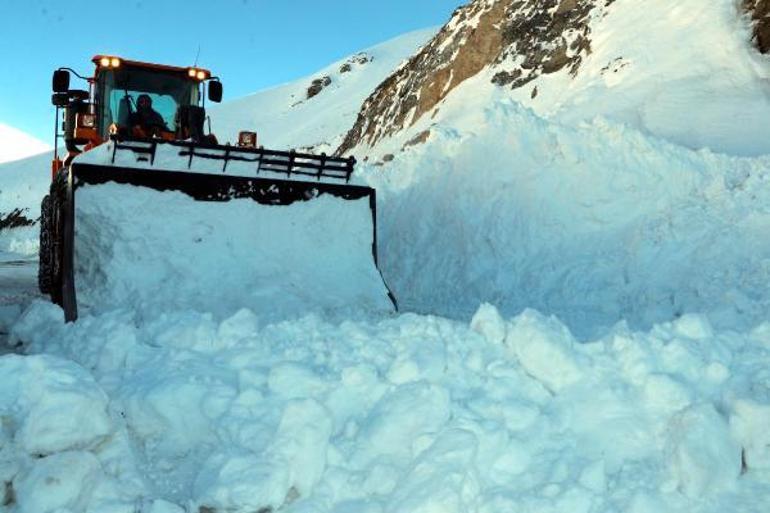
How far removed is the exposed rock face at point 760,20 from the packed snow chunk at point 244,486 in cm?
1327

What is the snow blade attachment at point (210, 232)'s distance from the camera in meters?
5.99

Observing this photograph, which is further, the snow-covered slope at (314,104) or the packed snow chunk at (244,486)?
the snow-covered slope at (314,104)

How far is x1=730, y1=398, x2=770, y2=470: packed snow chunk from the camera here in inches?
126

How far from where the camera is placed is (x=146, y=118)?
27.4 ft

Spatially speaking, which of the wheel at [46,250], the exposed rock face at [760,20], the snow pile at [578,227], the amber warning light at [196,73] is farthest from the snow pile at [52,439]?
the exposed rock face at [760,20]

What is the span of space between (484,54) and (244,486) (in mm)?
21394

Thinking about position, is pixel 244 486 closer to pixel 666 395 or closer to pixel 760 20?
pixel 666 395

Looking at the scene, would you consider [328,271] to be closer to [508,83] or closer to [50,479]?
[50,479]

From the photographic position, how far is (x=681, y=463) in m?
3.11

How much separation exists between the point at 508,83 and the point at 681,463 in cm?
1795

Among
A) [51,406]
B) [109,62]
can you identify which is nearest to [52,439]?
[51,406]

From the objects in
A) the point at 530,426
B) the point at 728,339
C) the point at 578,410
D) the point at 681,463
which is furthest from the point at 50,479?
the point at 728,339

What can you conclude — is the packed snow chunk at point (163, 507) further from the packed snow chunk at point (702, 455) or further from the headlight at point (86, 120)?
the headlight at point (86, 120)

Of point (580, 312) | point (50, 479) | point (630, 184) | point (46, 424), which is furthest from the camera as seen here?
point (630, 184)
